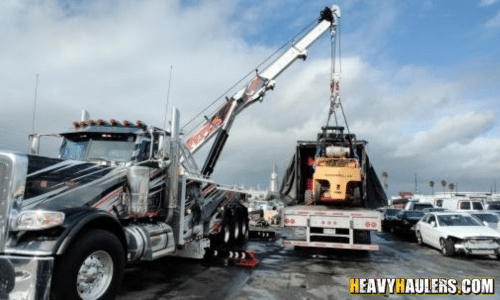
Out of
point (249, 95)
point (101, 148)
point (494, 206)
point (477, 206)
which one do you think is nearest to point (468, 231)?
point (249, 95)

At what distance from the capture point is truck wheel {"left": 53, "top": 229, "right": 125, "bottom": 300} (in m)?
4.40

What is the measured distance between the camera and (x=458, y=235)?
37.8 feet

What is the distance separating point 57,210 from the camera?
477cm

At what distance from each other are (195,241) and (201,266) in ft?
2.77

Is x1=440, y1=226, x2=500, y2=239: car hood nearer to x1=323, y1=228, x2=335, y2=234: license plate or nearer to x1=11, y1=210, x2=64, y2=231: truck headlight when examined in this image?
x1=323, y1=228, x2=335, y2=234: license plate

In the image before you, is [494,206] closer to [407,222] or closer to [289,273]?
[407,222]

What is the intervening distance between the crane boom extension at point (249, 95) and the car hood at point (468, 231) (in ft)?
23.9

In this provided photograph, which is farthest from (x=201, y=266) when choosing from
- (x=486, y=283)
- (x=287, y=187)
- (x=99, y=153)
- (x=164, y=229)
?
(x=486, y=283)

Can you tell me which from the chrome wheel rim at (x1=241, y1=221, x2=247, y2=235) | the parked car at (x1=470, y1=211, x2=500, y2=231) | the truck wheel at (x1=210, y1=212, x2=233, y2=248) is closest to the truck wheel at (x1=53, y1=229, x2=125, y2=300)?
the truck wheel at (x1=210, y1=212, x2=233, y2=248)

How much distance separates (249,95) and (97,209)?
884 centimetres

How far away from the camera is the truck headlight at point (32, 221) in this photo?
14.1 ft

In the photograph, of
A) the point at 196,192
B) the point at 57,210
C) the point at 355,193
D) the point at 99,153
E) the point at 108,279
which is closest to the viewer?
the point at 57,210

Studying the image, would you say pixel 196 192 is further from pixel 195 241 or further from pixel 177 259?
pixel 177 259

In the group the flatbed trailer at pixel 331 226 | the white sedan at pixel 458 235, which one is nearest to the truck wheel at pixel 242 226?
the flatbed trailer at pixel 331 226
